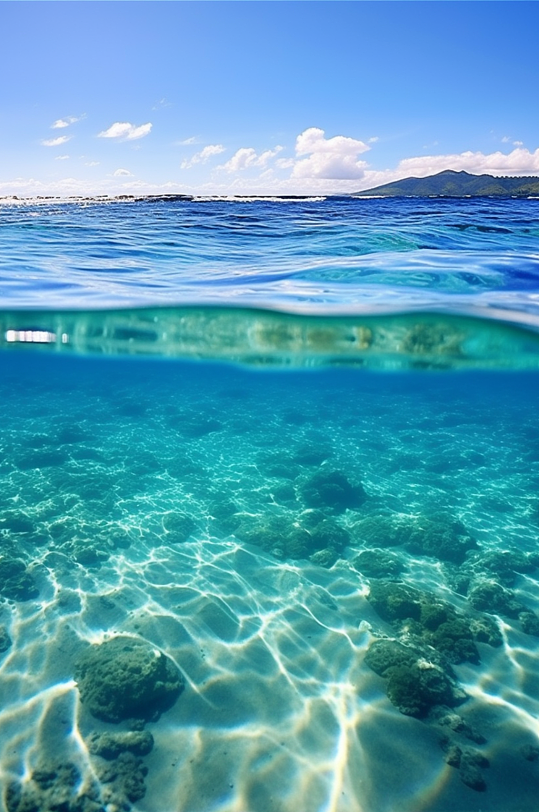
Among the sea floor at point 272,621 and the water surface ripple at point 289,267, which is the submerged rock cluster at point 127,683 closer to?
the sea floor at point 272,621

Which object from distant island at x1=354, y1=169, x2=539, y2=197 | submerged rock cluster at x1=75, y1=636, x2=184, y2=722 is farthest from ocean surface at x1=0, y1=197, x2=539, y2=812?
distant island at x1=354, y1=169, x2=539, y2=197

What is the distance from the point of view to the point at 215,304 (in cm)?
1298

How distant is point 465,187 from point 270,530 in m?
68.8

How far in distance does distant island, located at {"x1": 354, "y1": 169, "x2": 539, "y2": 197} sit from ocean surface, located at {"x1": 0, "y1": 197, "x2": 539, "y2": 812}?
39077 millimetres

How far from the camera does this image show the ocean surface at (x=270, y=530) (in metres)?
5.88

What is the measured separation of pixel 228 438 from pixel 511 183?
200 feet

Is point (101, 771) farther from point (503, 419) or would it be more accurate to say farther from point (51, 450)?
point (503, 419)

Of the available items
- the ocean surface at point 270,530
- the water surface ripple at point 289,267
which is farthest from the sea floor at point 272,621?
the water surface ripple at point 289,267

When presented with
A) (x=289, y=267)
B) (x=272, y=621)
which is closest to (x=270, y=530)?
(x=272, y=621)

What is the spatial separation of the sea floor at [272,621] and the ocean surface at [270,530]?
4cm

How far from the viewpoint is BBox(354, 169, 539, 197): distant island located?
56969 mm

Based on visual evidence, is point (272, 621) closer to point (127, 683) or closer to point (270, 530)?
point (127, 683)

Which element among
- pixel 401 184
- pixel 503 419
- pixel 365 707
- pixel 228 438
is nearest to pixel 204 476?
pixel 228 438

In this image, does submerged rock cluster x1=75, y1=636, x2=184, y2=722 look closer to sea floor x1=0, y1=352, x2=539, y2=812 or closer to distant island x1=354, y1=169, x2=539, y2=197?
sea floor x1=0, y1=352, x2=539, y2=812
